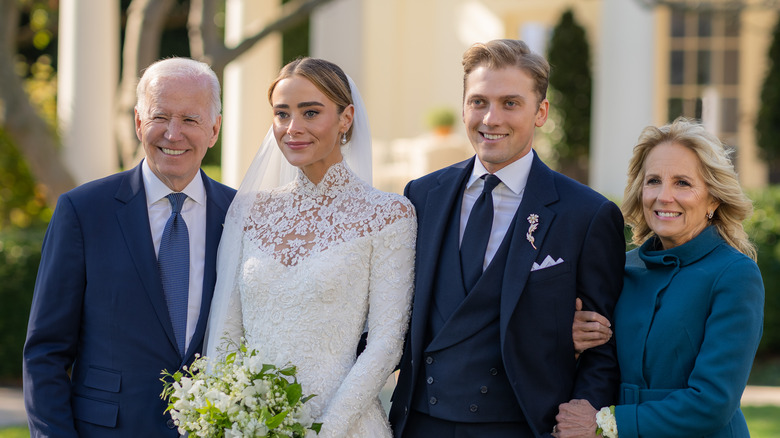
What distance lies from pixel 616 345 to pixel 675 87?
41.5ft

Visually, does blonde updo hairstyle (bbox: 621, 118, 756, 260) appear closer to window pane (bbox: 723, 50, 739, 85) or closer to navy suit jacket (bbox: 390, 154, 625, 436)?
navy suit jacket (bbox: 390, 154, 625, 436)

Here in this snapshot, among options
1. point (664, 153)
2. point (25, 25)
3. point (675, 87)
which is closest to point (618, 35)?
point (675, 87)

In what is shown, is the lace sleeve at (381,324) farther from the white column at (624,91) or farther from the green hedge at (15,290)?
the white column at (624,91)

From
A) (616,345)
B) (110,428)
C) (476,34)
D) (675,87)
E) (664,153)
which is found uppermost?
(476,34)

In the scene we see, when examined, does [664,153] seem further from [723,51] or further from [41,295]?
[723,51]

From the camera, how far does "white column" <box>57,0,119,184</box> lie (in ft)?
35.9

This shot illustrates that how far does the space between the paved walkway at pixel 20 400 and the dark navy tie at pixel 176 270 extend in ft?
13.7

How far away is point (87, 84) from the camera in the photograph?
11000mm

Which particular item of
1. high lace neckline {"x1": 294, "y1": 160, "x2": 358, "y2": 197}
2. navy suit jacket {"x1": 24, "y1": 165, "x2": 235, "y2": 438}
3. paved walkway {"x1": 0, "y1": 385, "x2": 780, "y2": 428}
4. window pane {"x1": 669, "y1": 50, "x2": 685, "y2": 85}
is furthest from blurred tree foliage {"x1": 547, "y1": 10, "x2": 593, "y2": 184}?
navy suit jacket {"x1": 24, "y1": 165, "x2": 235, "y2": 438}

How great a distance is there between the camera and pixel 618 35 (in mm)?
11938

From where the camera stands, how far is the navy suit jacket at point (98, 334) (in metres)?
3.41

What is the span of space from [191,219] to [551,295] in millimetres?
1540

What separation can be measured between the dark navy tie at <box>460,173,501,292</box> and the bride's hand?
16.8 inches

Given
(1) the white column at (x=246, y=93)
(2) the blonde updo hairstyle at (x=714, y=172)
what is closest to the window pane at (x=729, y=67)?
(1) the white column at (x=246, y=93)
